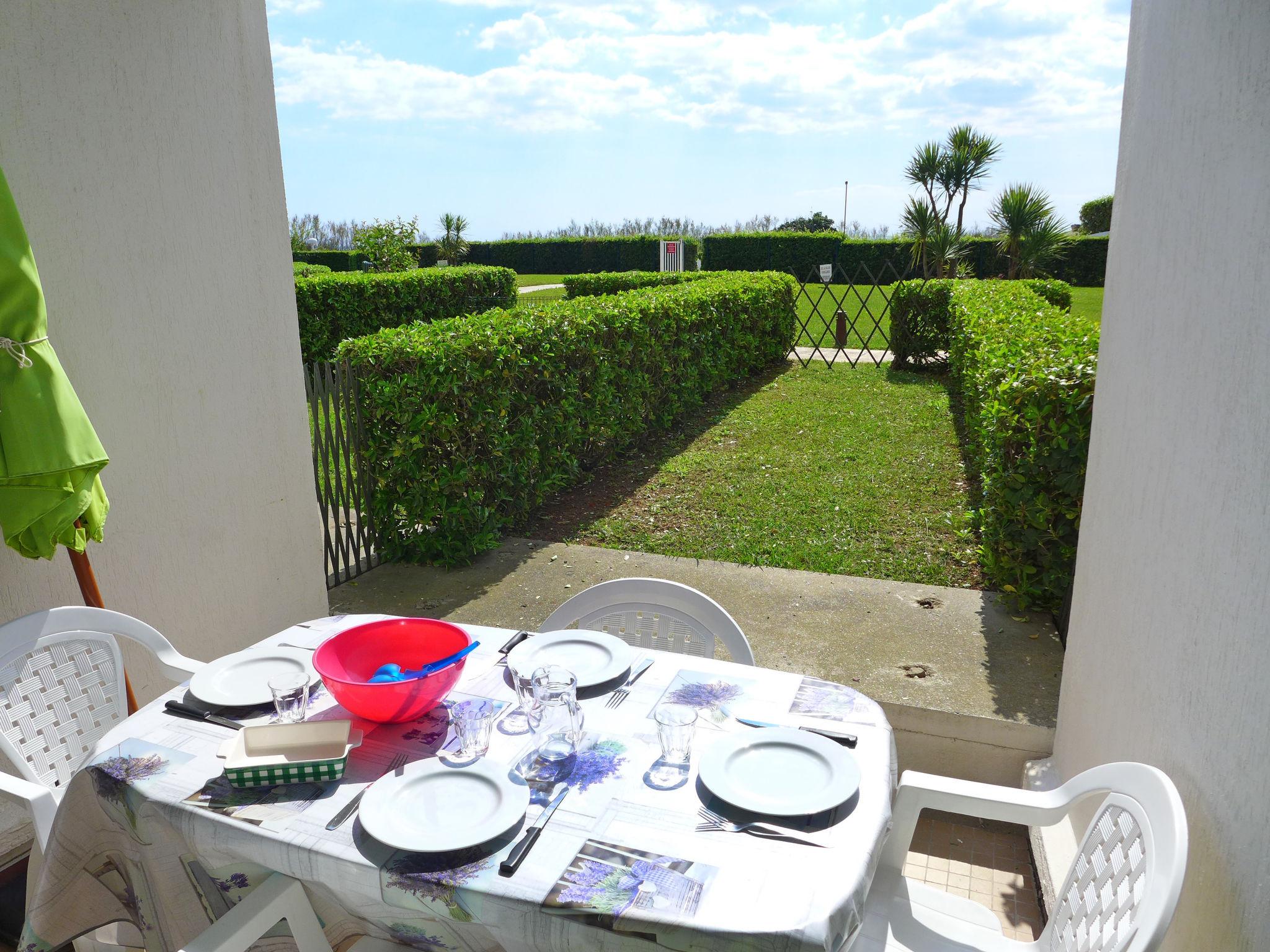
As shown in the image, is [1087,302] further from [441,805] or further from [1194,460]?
[441,805]

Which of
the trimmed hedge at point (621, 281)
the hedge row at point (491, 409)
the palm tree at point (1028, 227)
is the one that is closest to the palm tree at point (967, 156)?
the palm tree at point (1028, 227)

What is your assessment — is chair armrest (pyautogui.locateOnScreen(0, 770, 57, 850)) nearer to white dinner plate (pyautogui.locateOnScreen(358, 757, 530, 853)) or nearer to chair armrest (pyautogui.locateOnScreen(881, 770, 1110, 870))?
white dinner plate (pyautogui.locateOnScreen(358, 757, 530, 853))

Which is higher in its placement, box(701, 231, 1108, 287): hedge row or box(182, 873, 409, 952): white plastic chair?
box(701, 231, 1108, 287): hedge row

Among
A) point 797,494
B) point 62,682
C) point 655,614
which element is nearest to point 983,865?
point 655,614

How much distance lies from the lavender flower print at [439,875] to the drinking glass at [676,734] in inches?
17.0

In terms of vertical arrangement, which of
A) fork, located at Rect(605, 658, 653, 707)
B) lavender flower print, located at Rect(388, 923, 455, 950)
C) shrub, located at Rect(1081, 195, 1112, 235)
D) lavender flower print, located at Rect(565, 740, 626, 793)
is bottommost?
lavender flower print, located at Rect(388, 923, 455, 950)

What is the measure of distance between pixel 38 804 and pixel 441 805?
3.55 feet

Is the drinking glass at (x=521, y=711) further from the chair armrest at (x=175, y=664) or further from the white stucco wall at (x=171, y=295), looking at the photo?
the white stucco wall at (x=171, y=295)

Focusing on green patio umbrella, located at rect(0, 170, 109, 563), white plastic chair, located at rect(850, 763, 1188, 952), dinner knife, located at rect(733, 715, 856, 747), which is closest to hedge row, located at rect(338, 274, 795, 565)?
green patio umbrella, located at rect(0, 170, 109, 563)

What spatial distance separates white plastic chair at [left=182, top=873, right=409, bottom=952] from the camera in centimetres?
→ 136

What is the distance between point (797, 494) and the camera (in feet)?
20.2

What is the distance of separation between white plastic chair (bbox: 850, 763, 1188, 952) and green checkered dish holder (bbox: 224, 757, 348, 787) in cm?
112

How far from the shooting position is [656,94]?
52.5 ft

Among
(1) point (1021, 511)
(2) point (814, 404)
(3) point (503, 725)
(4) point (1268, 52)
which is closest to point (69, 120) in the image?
(3) point (503, 725)
